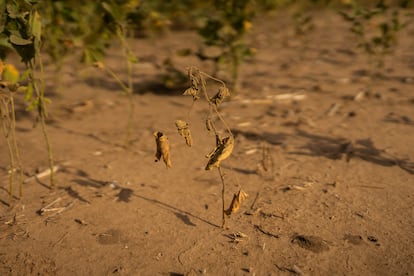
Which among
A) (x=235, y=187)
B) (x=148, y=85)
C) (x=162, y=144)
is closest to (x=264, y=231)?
(x=235, y=187)

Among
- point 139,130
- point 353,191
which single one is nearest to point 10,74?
point 139,130

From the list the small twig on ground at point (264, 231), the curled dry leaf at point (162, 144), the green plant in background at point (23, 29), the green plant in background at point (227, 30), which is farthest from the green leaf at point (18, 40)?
the green plant in background at point (227, 30)

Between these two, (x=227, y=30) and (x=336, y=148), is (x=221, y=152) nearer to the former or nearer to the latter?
(x=336, y=148)

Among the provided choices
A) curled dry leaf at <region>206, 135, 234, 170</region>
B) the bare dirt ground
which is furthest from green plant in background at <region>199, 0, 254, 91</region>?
curled dry leaf at <region>206, 135, 234, 170</region>

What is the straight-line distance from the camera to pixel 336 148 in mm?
3123

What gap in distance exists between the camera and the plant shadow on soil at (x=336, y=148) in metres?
2.88

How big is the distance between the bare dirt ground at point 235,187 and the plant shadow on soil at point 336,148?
14mm

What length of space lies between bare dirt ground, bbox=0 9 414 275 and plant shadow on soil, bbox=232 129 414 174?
0.01 meters

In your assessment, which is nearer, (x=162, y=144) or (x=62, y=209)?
(x=162, y=144)

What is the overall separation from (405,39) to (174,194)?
486 centimetres

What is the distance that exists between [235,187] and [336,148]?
907 mm

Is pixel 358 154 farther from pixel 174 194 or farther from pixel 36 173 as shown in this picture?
pixel 36 173

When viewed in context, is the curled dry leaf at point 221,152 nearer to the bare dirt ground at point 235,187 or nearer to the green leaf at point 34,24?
the bare dirt ground at point 235,187

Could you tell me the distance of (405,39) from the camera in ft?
19.9
